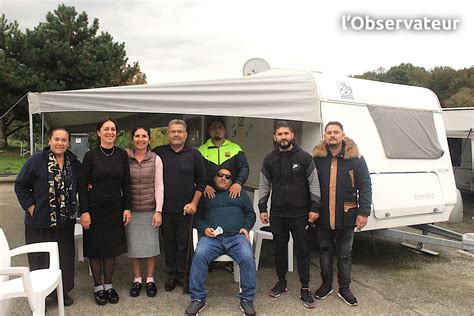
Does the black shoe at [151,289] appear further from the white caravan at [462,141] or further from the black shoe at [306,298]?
the white caravan at [462,141]

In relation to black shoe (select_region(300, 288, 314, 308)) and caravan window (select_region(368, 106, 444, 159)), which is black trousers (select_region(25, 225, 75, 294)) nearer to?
black shoe (select_region(300, 288, 314, 308))

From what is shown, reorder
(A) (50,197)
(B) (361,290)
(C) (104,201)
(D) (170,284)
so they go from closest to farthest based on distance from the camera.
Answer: (A) (50,197) → (C) (104,201) → (D) (170,284) → (B) (361,290)

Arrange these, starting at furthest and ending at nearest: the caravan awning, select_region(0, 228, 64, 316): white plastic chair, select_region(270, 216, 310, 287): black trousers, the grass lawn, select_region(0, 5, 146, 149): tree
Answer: select_region(0, 5, 146, 149): tree
the grass lawn
the caravan awning
select_region(270, 216, 310, 287): black trousers
select_region(0, 228, 64, 316): white plastic chair

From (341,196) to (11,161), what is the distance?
53.5 feet

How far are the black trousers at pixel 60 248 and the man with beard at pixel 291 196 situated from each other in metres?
1.70

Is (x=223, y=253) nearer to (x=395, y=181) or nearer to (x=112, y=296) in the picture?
(x=112, y=296)

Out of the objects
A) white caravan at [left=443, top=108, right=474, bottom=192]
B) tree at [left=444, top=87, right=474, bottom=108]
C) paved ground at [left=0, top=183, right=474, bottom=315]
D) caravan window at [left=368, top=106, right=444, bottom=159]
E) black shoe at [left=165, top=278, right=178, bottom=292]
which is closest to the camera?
paved ground at [left=0, top=183, right=474, bottom=315]

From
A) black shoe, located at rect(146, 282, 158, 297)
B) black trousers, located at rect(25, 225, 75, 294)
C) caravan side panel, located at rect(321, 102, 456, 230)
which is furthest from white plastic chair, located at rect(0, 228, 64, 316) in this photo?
caravan side panel, located at rect(321, 102, 456, 230)

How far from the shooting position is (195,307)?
3.36 m

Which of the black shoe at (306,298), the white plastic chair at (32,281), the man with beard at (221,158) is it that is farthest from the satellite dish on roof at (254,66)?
the white plastic chair at (32,281)

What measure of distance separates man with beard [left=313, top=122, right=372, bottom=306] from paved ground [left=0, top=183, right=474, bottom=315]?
0.40 meters

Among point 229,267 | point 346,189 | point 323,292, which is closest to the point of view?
point 346,189

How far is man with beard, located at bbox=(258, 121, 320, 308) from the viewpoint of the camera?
3590mm

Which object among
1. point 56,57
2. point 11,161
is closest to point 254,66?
point 56,57
